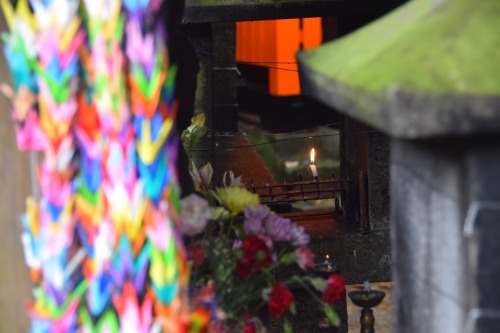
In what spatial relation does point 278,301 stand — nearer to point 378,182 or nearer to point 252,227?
point 252,227

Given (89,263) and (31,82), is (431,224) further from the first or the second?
(31,82)

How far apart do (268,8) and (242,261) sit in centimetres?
325

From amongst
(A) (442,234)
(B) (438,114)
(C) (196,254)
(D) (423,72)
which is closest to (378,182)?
(C) (196,254)

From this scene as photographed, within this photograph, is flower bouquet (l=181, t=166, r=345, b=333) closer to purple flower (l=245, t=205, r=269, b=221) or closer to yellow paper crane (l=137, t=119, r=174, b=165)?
Result: purple flower (l=245, t=205, r=269, b=221)

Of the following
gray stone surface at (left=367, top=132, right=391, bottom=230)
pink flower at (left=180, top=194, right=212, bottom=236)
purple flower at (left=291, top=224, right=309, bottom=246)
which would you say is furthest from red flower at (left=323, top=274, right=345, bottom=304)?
gray stone surface at (left=367, top=132, right=391, bottom=230)

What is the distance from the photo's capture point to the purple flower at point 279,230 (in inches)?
279

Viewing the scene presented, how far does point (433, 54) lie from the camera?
4.84 metres

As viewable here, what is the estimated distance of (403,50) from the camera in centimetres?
501

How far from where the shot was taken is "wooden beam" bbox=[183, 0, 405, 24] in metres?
9.45

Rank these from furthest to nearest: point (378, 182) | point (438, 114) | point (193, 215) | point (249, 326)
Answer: point (378, 182)
point (249, 326)
point (193, 215)
point (438, 114)

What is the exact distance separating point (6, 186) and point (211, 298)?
1226 mm

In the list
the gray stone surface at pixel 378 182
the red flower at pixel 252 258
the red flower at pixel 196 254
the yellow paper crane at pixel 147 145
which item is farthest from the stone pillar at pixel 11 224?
the gray stone surface at pixel 378 182

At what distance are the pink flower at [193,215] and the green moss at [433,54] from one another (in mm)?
1273

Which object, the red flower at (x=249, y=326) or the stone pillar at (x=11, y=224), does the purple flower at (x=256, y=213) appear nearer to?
the red flower at (x=249, y=326)
